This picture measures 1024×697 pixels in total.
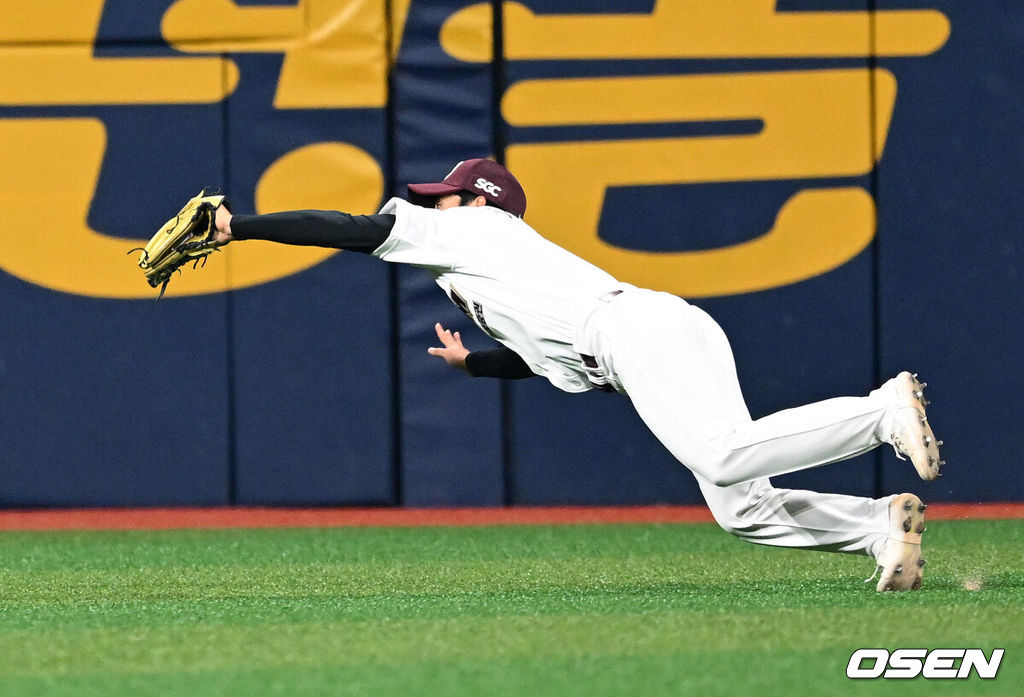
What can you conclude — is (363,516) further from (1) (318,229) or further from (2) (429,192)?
(1) (318,229)

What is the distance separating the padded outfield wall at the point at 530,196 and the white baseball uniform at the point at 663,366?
3.03 m

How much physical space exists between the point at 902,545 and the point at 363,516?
373 centimetres

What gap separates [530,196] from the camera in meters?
7.68

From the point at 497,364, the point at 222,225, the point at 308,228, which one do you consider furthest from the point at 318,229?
the point at 497,364

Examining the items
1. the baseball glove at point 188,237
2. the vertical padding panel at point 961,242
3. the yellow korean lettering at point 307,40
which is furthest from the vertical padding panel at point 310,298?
the baseball glove at point 188,237

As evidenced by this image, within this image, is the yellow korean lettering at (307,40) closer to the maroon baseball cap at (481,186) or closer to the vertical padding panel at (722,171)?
the vertical padding panel at (722,171)

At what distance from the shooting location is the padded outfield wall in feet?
25.1

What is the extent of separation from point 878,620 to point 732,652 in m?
0.57

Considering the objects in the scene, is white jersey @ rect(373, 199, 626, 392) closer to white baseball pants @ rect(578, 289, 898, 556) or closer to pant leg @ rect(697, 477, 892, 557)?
white baseball pants @ rect(578, 289, 898, 556)

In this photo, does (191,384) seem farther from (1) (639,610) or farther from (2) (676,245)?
(1) (639,610)

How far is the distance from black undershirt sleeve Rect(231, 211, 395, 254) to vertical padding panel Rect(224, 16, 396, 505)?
3227 millimetres

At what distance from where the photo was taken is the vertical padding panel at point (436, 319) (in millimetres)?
7664

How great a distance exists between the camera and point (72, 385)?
307 inches

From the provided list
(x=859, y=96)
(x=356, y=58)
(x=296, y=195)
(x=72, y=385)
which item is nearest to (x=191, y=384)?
(x=72, y=385)
